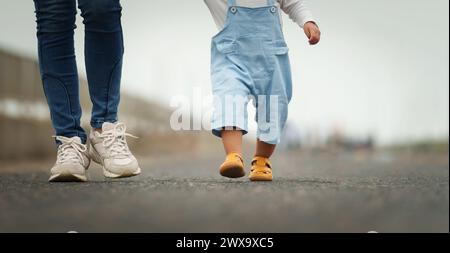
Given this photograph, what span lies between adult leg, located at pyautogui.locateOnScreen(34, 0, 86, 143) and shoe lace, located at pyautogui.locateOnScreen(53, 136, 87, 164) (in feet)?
0.12

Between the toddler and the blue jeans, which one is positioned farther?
the toddler

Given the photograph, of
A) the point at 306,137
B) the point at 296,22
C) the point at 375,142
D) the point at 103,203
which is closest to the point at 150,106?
the point at 306,137

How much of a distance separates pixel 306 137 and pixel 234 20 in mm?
16681

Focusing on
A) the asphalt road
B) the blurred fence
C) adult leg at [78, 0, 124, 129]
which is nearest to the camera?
the asphalt road

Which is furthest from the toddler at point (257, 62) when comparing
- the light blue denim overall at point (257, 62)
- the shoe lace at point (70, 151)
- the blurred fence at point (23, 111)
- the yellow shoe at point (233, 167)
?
the blurred fence at point (23, 111)

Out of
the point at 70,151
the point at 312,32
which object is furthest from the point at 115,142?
the point at 312,32

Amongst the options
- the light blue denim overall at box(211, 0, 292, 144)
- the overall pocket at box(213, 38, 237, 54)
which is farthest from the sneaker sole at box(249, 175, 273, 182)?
the overall pocket at box(213, 38, 237, 54)

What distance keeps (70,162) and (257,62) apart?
0.83 metres

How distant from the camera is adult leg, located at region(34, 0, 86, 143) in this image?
2676mm

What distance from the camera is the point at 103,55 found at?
274cm

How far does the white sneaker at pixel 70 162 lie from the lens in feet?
8.91

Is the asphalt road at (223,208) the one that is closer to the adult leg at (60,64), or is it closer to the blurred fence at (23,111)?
the adult leg at (60,64)

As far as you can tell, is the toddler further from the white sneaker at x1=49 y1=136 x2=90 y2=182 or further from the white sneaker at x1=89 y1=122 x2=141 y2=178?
the white sneaker at x1=49 y1=136 x2=90 y2=182
